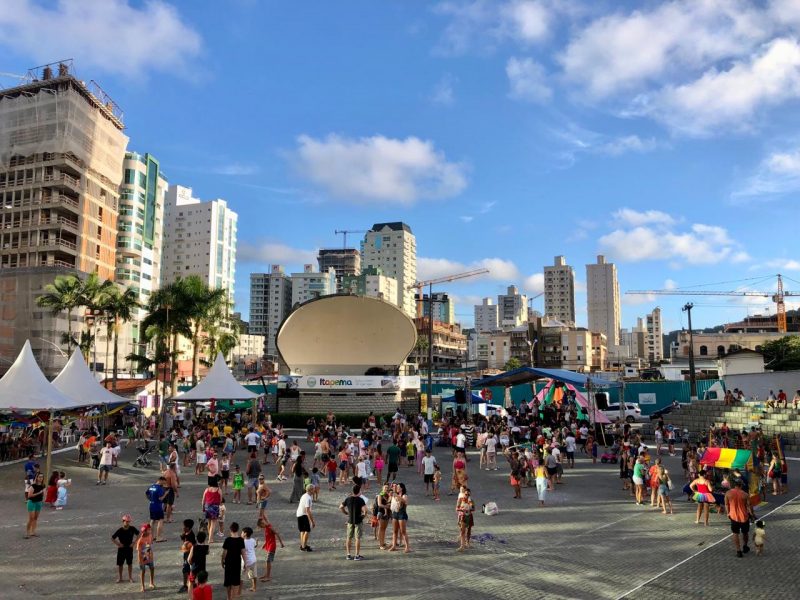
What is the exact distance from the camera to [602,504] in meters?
16.8

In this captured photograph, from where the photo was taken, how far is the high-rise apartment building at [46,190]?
56.3 metres

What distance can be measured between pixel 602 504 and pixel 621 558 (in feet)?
17.3

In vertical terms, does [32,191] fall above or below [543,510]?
above

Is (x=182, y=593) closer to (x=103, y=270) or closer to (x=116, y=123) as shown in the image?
(x=103, y=270)

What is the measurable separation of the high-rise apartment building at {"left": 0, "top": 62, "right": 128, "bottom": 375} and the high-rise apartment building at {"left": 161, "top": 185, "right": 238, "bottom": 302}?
186 ft

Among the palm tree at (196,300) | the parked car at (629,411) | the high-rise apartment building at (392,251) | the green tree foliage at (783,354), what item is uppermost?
the high-rise apartment building at (392,251)

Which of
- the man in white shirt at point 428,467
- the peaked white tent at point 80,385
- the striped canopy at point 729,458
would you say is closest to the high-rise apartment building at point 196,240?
the peaked white tent at point 80,385

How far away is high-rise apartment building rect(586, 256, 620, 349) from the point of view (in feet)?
622

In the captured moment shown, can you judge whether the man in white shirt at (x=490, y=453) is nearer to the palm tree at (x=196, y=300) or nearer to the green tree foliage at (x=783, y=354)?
the palm tree at (x=196, y=300)

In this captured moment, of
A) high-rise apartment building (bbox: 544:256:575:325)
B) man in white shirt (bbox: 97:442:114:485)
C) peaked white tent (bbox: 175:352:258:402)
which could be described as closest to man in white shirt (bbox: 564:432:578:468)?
peaked white tent (bbox: 175:352:258:402)

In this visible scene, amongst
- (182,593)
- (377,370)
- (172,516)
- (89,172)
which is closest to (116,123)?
(89,172)

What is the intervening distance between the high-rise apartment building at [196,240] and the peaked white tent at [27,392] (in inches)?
4040

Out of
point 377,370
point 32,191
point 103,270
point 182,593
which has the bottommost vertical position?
point 182,593

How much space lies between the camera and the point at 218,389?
97.8 feet
